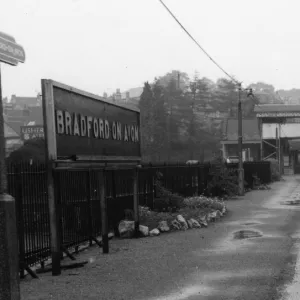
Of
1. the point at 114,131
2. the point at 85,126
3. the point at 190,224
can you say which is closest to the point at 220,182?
the point at 190,224

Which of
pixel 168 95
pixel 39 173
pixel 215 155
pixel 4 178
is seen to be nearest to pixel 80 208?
pixel 39 173

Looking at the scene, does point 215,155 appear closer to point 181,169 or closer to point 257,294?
point 181,169

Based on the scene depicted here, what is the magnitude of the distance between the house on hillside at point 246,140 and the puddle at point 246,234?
46656 mm

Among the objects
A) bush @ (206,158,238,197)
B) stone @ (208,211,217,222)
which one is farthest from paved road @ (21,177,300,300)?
bush @ (206,158,238,197)

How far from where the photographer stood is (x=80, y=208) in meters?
11.1

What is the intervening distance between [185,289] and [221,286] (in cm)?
51

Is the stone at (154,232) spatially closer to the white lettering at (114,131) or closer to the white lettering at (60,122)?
the white lettering at (114,131)

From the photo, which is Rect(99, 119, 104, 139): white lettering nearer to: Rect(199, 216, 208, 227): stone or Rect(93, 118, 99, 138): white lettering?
Rect(93, 118, 99, 138): white lettering

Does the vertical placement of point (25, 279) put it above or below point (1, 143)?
below

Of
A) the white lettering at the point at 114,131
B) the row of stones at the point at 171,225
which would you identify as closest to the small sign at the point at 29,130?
the row of stones at the point at 171,225

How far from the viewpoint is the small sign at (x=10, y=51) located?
4.59 m

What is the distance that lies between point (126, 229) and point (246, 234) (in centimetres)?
280

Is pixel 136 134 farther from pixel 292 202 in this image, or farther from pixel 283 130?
pixel 283 130

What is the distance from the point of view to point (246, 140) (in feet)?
200
